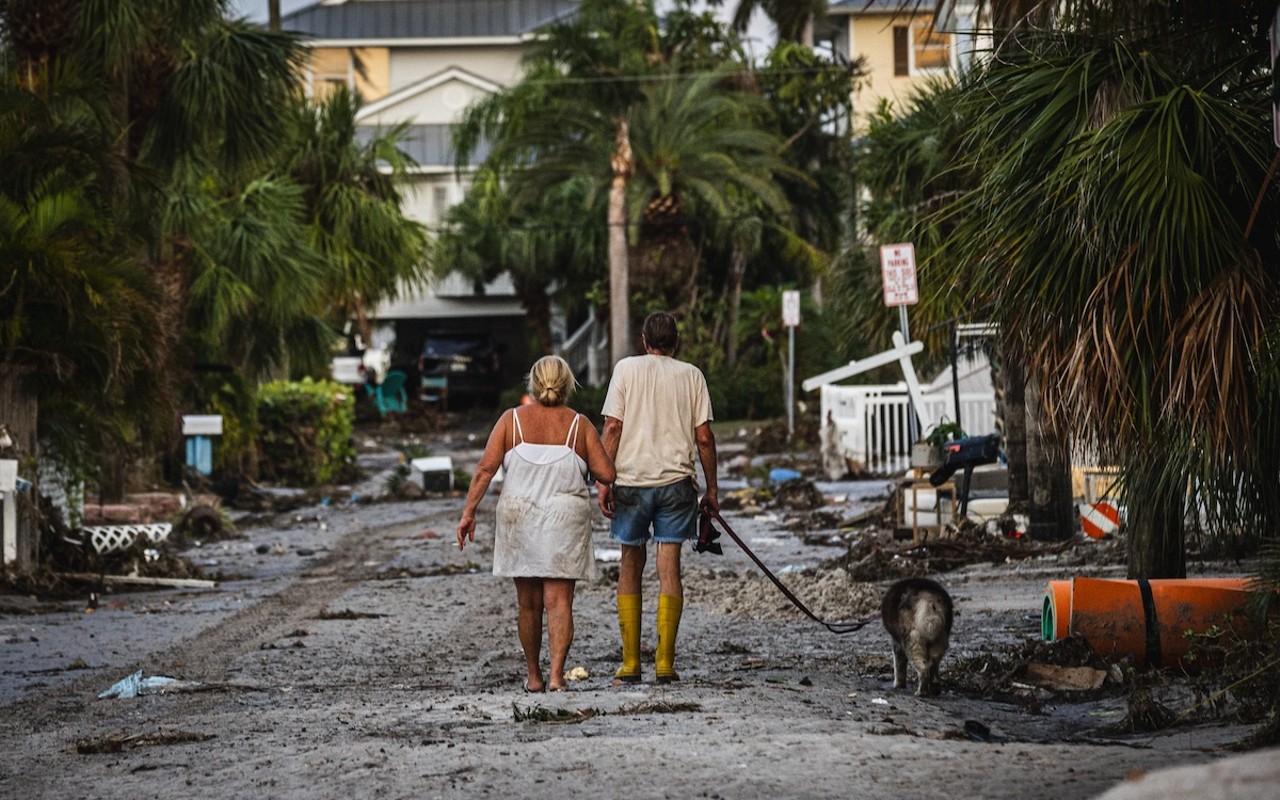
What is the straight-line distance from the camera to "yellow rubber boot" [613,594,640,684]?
9164mm

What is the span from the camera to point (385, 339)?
61406mm

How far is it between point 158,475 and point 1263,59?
1885 centimetres

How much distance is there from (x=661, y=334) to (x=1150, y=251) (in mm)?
2496

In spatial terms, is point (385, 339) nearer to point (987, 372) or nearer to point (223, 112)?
point (987, 372)

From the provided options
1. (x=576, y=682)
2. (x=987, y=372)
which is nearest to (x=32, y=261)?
(x=576, y=682)

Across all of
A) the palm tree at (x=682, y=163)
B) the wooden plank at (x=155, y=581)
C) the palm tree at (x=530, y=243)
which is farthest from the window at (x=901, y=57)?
the wooden plank at (x=155, y=581)

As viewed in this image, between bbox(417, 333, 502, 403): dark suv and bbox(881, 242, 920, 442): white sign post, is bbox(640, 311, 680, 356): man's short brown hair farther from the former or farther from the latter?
bbox(417, 333, 502, 403): dark suv

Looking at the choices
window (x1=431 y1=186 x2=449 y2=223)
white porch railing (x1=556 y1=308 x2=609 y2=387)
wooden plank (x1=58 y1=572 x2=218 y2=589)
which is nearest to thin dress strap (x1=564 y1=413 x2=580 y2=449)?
wooden plank (x1=58 y1=572 x2=218 y2=589)

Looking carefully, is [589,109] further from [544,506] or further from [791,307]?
[544,506]

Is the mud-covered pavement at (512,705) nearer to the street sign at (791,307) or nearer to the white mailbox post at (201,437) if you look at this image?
the white mailbox post at (201,437)

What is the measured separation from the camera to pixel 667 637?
9.16m

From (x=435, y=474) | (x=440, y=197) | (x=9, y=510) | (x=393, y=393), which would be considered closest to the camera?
(x=9, y=510)

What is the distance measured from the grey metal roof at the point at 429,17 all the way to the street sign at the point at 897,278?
152ft

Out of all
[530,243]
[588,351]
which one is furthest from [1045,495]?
[588,351]
